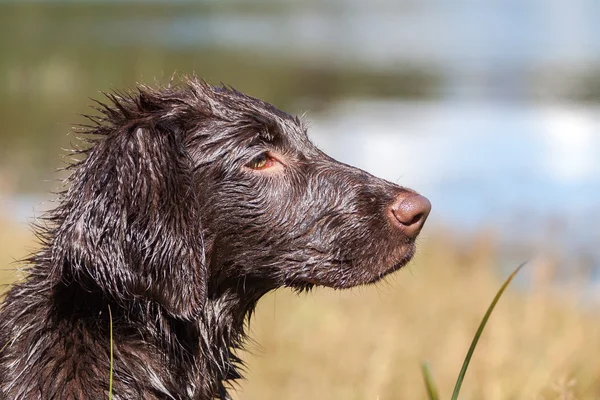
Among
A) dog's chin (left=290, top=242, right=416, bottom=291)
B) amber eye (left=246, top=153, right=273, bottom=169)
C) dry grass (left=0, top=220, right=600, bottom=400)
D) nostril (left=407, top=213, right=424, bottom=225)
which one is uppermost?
nostril (left=407, top=213, right=424, bottom=225)

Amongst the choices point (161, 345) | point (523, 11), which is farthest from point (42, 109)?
point (523, 11)

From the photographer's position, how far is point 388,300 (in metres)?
8.09

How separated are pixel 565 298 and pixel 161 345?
520 cm

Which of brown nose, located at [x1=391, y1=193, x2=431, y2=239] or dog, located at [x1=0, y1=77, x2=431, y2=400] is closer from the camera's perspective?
dog, located at [x1=0, y1=77, x2=431, y2=400]

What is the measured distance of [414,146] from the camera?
15875mm

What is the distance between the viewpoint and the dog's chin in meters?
3.60

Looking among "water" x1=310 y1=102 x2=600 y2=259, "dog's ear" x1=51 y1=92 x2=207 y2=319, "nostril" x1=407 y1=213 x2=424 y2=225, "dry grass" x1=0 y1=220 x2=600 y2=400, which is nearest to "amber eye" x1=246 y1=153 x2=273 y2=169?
"dog's ear" x1=51 y1=92 x2=207 y2=319

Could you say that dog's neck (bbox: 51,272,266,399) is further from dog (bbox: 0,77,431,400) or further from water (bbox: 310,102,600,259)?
water (bbox: 310,102,600,259)

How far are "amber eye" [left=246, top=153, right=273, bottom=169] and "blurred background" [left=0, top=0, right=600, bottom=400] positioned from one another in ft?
2.88

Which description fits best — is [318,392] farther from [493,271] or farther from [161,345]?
[493,271]

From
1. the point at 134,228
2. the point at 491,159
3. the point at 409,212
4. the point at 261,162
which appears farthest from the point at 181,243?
the point at 491,159

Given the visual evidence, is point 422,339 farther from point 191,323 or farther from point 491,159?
point 491,159

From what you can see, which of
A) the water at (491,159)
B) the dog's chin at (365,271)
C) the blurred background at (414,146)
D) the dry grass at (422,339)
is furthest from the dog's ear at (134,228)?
the water at (491,159)

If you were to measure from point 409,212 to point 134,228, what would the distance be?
1107 mm
